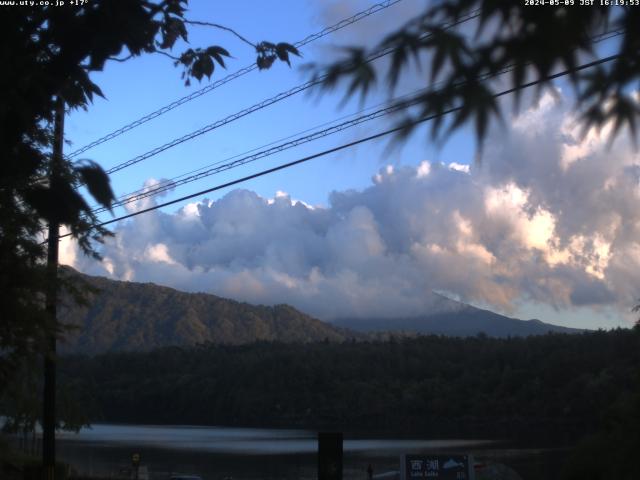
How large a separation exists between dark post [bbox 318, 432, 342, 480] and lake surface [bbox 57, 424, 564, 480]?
2742 cm

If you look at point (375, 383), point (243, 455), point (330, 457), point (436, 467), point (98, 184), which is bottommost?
point (243, 455)

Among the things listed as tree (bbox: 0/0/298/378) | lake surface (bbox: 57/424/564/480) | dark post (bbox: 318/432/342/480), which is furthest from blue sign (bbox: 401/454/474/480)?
lake surface (bbox: 57/424/564/480)

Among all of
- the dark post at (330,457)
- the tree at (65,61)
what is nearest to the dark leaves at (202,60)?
the tree at (65,61)

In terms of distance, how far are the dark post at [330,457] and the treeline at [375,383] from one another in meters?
72.0

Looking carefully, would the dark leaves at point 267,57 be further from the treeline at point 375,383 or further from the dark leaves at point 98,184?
the treeline at point 375,383

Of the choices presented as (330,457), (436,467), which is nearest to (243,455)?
(436,467)

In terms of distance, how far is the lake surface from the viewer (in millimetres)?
50562

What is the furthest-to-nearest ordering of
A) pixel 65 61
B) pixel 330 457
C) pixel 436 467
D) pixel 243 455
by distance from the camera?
→ pixel 243 455 → pixel 436 467 → pixel 330 457 → pixel 65 61

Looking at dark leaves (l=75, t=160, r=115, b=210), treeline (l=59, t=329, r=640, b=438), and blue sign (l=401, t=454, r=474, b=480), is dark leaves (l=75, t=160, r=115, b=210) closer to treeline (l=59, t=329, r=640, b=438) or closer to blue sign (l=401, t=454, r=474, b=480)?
blue sign (l=401, t=454, r=474, b=480)

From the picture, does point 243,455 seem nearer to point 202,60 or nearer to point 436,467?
point 436,467

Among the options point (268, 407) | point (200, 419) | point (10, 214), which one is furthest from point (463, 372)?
point (10, 214)

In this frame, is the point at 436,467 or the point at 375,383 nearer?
the point at 436,467

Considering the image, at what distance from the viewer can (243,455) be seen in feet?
217

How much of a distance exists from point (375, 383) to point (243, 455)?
62.5 meters
